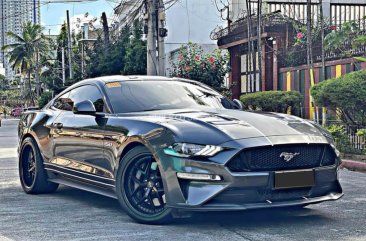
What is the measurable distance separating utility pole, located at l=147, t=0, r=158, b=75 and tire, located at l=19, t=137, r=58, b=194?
9.05 meters

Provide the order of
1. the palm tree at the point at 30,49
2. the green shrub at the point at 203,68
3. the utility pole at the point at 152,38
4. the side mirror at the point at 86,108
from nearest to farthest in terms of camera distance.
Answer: the side mirror at the point at 86,108
the utility pole at the point at 152,38
the green shrub at the point at 203,68
the palm tree at the point at 30,49

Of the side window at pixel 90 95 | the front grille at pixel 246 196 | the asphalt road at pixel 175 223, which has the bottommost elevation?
the asphalt road at pixel 175 223

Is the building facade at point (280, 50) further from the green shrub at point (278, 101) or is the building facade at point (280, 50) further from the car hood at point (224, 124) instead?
the car hood at point (224, 124)

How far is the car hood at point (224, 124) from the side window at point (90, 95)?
2.44ft

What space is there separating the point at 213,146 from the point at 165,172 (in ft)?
1.60

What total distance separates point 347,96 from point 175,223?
22.2 feet

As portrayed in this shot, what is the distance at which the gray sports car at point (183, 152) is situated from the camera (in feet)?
17.0

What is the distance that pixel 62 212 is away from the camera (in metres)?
6.48

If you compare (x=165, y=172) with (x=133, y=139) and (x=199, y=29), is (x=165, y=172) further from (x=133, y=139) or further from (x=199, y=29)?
(x=199, y=29)

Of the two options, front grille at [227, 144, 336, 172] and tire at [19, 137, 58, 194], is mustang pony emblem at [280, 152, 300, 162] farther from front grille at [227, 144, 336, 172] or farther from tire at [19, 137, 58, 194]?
tire at [19, 137, 58, 194]

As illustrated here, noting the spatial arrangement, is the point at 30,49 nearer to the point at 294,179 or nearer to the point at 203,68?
the point at 203,68

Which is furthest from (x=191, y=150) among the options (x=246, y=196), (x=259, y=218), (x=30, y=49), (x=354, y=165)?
(x=30, y=49)

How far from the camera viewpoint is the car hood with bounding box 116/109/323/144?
533 centimetres


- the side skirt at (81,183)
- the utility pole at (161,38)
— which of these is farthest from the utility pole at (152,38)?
the side skirt at (81,183)
